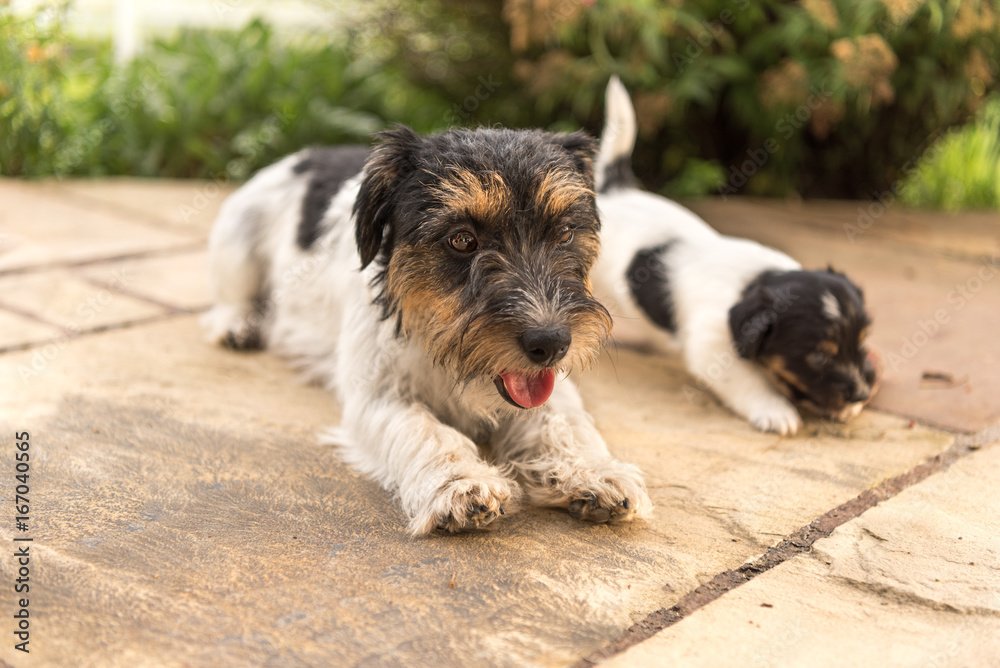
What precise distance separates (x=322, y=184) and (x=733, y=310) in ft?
6.97

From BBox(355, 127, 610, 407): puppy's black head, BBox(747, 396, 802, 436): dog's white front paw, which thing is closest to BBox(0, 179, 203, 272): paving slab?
BBox(355, 127, 610, 407): puppy's black head

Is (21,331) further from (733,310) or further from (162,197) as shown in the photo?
(733,310)

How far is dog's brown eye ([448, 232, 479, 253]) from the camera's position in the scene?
325 cm

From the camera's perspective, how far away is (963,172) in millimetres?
9383

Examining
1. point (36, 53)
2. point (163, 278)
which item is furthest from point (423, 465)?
point (36, 53)

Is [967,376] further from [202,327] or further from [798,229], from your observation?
[202,327]

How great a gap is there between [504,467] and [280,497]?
2.75ft

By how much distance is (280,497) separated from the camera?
10.8 ft

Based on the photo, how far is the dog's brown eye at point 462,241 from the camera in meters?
3.25

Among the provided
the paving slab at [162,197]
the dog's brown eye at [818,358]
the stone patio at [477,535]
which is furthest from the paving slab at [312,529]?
the paving slab at [162,197]

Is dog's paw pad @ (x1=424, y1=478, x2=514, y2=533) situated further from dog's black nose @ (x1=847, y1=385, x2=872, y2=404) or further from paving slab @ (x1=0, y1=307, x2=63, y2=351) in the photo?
paving slab @ (x1=0, y1=307, x2=63, y2=351)

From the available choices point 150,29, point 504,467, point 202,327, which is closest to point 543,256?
point 504,467

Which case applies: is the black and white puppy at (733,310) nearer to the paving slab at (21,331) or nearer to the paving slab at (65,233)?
the paving slab at (21,331)

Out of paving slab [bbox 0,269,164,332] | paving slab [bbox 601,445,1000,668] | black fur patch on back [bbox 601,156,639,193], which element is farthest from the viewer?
black fur patch on back [bbox 601,156,639,193]
